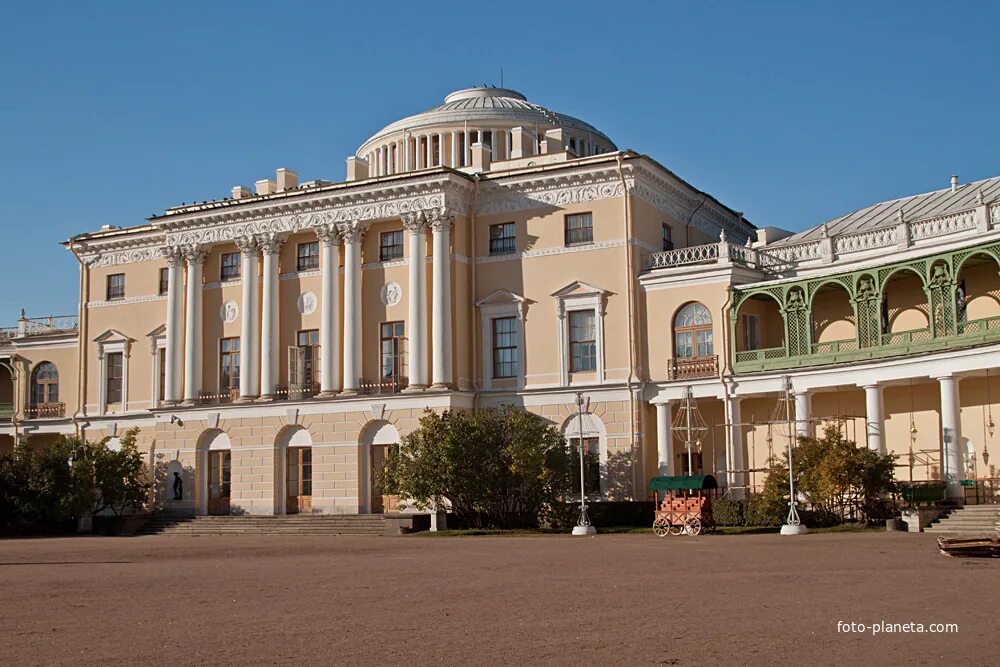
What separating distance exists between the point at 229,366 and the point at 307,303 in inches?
180

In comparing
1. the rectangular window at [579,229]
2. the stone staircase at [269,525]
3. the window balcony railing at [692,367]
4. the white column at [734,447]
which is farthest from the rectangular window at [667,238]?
the stone staircase at [269,525]

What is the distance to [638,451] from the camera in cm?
4269

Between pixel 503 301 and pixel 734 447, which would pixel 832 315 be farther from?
pixel 503 301

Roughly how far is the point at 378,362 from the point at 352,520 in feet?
21.4

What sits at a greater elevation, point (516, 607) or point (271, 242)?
point (271, 242)

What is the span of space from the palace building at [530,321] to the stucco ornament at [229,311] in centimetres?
9

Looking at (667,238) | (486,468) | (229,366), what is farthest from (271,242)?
(667,238)

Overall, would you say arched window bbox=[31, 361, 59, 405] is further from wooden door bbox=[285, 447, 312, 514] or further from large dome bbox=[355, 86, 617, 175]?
large dome bbox=[355, 86, 617, 175]

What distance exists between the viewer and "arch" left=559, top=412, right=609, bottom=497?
141 ft

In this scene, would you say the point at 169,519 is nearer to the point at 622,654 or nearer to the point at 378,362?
the point at 378,362

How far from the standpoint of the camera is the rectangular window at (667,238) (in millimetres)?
46250

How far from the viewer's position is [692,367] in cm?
4253

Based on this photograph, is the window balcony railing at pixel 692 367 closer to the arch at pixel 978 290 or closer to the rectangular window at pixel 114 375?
the arch at pixel 978 290

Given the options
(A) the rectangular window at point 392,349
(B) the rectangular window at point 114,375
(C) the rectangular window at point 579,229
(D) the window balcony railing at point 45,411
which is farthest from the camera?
(D) the window balcony railing at point 45,411
